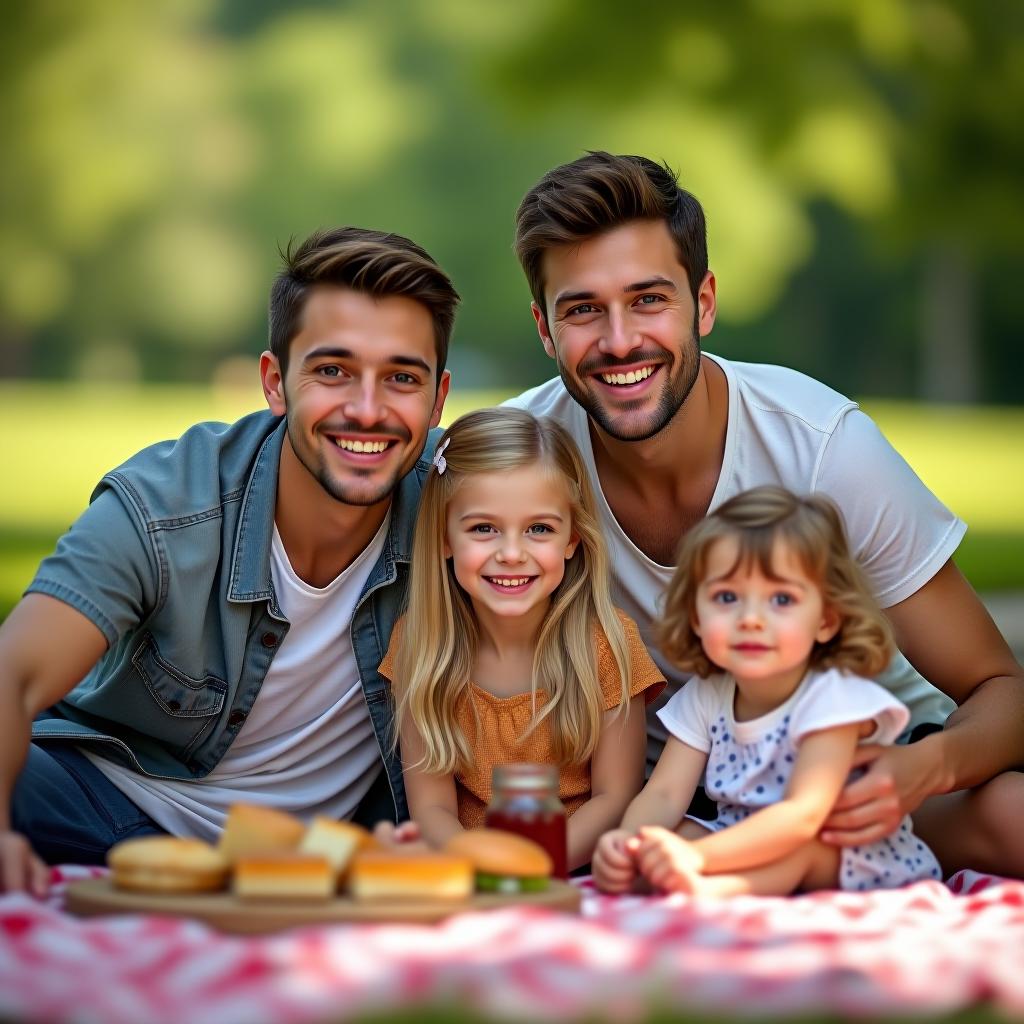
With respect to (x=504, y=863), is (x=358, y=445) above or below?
above

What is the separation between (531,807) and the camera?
127 inches

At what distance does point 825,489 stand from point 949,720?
0.67m

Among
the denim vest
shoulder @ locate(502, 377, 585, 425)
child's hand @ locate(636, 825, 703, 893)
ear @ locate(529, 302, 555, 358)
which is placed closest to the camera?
child's hand @ locate(636, 825, 703, 893)

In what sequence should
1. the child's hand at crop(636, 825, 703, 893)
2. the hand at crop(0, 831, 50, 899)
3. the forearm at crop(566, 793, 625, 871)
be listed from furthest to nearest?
1. the forearm at crop(566, 793, 625, 871)
2. the child's hand at crop(636, 825, 703, 893)
3. the hand at crop(0, 831, 50, 899)

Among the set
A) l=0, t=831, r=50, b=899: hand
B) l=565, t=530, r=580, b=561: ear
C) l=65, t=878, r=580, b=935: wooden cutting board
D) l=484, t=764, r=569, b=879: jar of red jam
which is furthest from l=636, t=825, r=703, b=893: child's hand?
l=0, t=831, r=50, b=899: hand

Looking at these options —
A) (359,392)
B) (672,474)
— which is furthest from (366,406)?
(672,474)

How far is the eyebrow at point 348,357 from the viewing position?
3844mm

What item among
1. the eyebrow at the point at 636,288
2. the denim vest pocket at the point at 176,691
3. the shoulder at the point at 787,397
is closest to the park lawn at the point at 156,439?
the denim vest pocket at the point at 176,691

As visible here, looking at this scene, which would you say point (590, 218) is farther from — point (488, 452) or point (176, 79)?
point (176, 79)

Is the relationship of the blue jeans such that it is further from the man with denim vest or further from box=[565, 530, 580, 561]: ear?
box=[565, 530, 580, 561]: ear

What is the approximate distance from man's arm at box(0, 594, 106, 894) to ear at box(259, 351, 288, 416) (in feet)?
2.82

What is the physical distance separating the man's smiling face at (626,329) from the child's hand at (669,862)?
46.3 inches

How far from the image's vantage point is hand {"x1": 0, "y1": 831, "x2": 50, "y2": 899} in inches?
123

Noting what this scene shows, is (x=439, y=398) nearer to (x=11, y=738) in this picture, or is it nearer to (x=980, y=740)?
(x=11, y=738)
